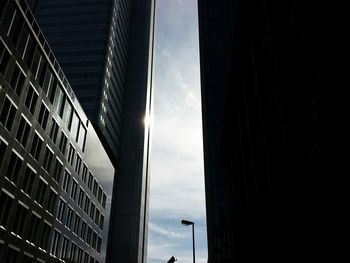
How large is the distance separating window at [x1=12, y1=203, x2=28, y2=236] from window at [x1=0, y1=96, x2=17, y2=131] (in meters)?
8.56

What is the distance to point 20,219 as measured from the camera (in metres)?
39.9

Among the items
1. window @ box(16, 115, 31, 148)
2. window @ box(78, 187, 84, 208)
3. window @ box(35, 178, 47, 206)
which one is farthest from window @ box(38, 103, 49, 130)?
window @ box(78, 187, 84, 208)

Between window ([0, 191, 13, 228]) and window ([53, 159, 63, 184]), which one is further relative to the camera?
window ([53, 159, 63, 184])

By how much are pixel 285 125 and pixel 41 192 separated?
32458 mm

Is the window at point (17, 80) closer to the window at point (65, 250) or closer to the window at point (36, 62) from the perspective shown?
the window at point (36, 62)

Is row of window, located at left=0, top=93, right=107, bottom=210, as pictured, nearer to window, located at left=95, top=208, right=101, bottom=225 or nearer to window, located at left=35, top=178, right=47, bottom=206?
window, located at left=35, top=178, right=47, bottom=206

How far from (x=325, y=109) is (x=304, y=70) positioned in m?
3.80

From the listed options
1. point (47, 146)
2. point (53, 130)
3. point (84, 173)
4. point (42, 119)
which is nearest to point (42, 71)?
point (42, 119)

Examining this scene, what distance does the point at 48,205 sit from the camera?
47812mm

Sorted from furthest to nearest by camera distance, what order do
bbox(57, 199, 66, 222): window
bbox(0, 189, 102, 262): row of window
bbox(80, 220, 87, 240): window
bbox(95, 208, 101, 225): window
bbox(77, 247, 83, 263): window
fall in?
1. bbox(95, 208, 101, 225): window
2. bbox(80, 220, 87, 240): window
3. bbox(77, 247, 83, 263): window
4. bbox(57, 199, 66, 222): window
5. bbox(0, 189, 102, 262): row of window

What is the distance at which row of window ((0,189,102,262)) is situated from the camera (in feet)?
121

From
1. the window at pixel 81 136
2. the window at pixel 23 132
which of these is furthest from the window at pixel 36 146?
the window at pixel 81 136

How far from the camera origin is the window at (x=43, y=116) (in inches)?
1806

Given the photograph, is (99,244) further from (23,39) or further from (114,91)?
(114,91)
